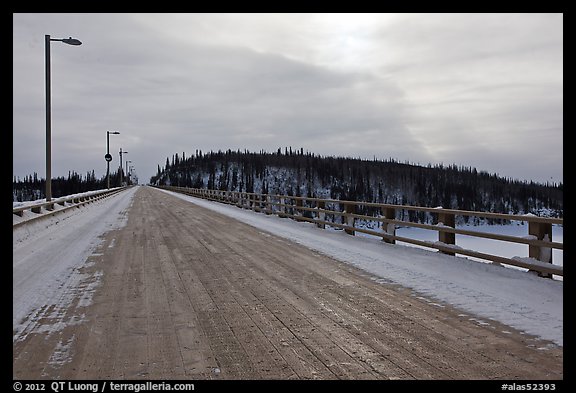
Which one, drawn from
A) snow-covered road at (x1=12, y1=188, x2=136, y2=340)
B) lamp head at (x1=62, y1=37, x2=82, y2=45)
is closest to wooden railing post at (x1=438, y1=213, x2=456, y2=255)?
snow-covered road at (x1=12, y1=188, x2=136, y2=340)

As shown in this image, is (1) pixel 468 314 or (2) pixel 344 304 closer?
(1) pixel 468 314

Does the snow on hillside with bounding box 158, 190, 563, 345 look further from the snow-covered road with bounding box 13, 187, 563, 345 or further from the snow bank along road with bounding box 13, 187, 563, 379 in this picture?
the snow bank along road with bounding box 13, 187, 563, 379

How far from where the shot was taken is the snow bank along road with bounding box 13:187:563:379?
418 cm

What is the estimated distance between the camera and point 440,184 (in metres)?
151

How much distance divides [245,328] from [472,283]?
457 centimetres

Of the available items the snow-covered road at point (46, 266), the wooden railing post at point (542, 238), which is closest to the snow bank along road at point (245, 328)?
the snow-covered road at point (46, 266)

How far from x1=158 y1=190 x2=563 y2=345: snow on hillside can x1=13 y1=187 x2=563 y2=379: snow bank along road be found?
1.19 ft

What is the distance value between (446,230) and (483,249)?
92 centimetres

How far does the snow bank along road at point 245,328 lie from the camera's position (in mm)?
4184

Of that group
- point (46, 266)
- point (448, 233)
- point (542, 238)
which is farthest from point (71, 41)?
point (542, 238)

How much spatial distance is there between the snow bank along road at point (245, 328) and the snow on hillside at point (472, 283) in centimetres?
36

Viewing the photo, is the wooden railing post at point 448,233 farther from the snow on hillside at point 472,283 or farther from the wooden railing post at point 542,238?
the wooden railing post at point 542,238

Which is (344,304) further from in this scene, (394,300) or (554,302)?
(554,302)
